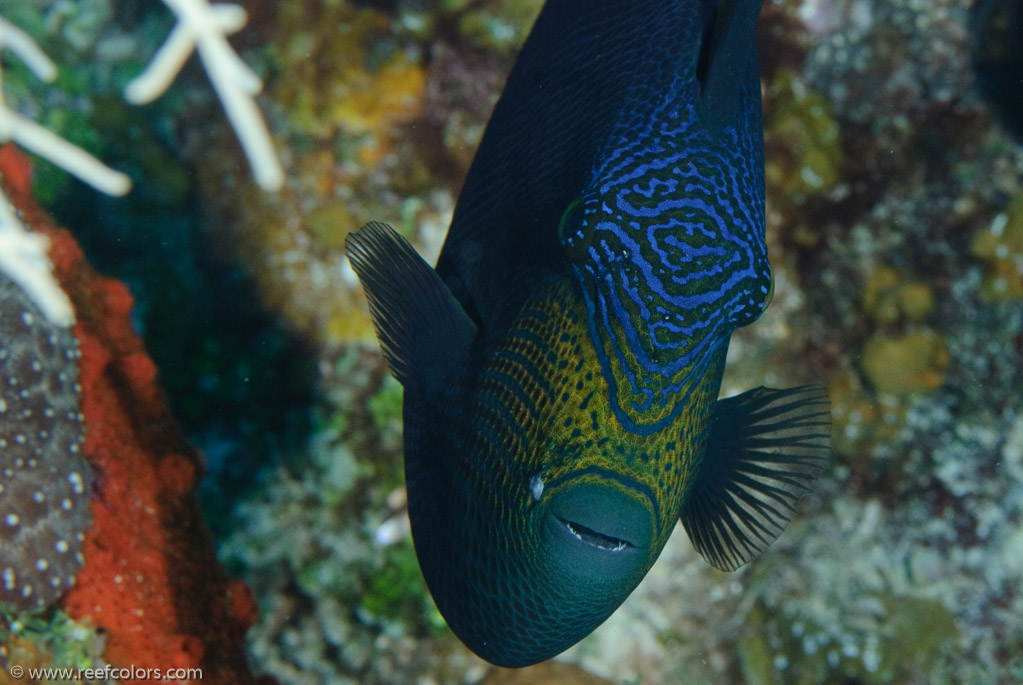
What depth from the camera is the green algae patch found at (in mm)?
3898

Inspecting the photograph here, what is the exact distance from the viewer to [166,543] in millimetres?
2762

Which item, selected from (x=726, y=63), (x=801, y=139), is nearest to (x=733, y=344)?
(x=801, y=139)

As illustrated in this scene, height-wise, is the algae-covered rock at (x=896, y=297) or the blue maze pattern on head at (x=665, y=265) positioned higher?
the blue maze pattern on head at (x=665, y=265)

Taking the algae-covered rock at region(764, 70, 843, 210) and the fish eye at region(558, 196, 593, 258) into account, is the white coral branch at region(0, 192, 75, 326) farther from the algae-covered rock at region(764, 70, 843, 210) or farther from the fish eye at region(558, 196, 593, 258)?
the algae-covered rock at region(764, 70, 843, 210)

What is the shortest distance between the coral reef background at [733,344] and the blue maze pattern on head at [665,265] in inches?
106

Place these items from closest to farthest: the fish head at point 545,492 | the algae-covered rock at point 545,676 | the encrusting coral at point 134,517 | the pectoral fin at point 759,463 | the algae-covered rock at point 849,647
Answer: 1. the fish head at point 545,492
2. the pectoral fin at point 759,463
3. the encrusting coral at point 134,517
4. the algae-covered rock at point 545,676
5. the algae-covered rock at point 849,647

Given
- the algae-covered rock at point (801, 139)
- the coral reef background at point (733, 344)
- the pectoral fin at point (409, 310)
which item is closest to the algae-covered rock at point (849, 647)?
the coral reef background at point (733, 344)

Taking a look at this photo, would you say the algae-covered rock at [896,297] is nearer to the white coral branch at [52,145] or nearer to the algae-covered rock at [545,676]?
the algae-covered rock at [545,676]

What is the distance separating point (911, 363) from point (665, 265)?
10.7 ft

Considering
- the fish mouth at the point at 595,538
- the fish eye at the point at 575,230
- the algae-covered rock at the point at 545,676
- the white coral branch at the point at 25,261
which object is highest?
the fish eye at the point at 575,230

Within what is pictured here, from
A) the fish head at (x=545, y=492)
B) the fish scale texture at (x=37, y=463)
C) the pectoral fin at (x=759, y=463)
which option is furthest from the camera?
the fish scale texture at (x=37, y=463)

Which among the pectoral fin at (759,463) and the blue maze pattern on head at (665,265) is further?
the pectoral fin at (759,463)

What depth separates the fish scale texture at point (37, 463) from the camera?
2.30 meters

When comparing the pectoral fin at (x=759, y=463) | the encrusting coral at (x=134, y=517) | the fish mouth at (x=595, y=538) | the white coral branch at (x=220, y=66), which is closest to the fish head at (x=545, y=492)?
the fish mouth at (x=595, y=538)
